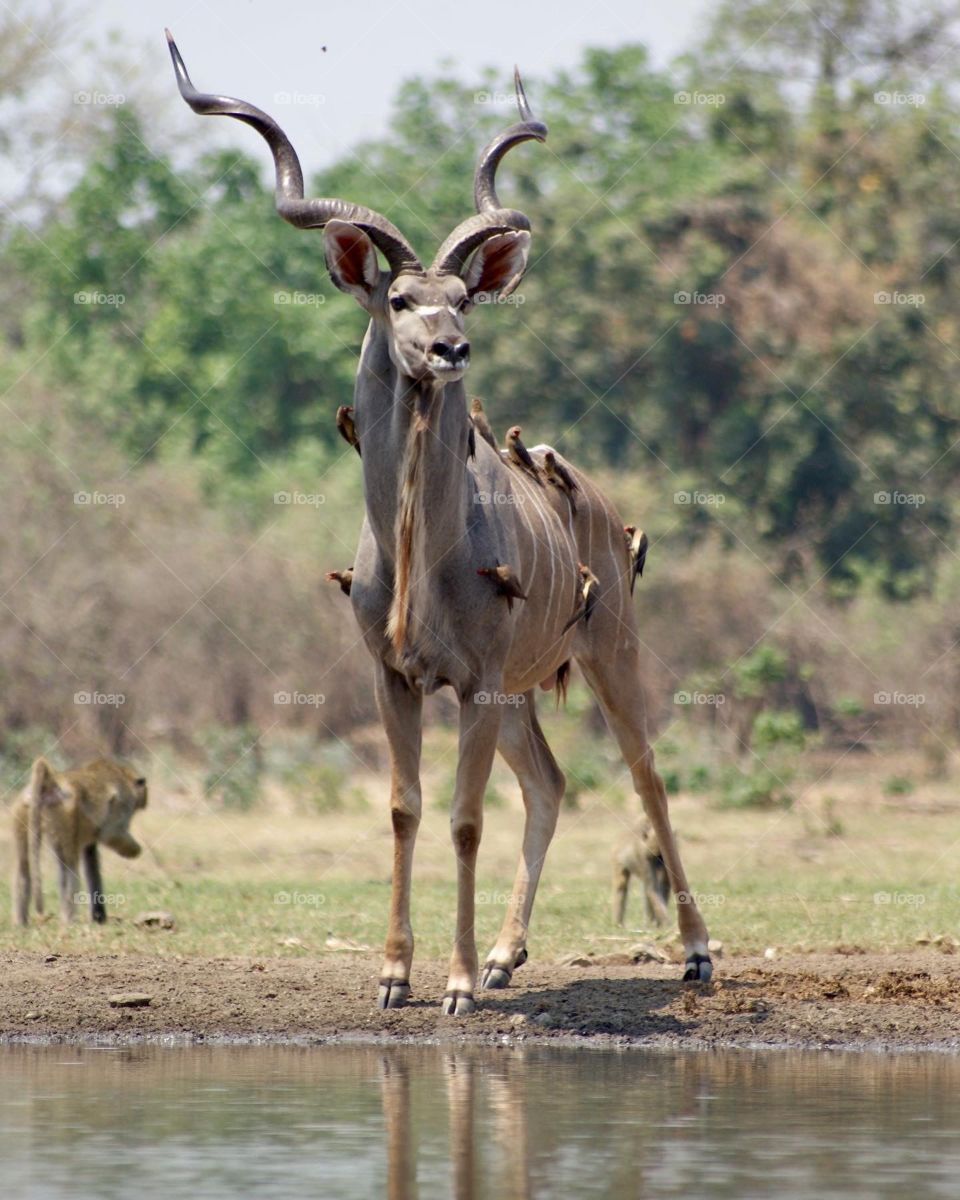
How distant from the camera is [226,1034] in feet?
28.6

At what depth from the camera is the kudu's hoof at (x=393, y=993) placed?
890 cm

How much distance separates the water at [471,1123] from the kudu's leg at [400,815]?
570mm

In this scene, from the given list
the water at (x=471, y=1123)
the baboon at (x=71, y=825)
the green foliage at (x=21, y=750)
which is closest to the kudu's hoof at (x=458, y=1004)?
the water at (x=471, y=1123)

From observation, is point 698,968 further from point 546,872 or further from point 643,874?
point 546,872

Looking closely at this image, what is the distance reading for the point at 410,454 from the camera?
338 inches

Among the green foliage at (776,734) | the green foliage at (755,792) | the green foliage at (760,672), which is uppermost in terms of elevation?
the green foliage at (760,672)

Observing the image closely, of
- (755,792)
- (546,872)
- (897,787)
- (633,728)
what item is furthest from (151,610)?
(633,728)

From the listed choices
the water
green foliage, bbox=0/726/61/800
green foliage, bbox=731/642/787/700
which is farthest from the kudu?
green foliage, bbox=731/642/787/700

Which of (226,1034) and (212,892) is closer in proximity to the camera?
(226,1034)

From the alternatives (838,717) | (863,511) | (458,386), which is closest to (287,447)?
(863,511)

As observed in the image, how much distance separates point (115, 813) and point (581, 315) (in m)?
15.6

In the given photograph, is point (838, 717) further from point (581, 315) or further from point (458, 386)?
point (458, 386)

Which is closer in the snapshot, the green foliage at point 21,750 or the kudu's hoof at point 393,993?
the kudu's hoof at point 393,993

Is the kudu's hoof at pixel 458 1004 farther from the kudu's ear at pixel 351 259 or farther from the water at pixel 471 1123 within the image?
the kudu's ear at pixel 351 259
